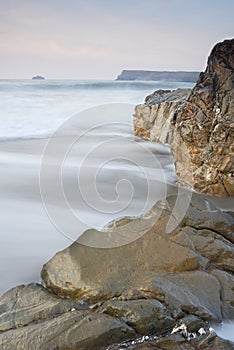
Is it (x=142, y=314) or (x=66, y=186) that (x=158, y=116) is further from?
(x=142, y=314)

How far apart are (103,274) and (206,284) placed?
61cm

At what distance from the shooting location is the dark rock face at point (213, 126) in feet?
13.8

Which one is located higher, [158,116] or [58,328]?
[158,116]

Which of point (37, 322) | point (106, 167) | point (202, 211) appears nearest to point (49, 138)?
point (106, 167)

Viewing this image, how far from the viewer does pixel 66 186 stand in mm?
5094

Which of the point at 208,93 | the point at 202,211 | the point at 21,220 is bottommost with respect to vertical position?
the point at 21,220

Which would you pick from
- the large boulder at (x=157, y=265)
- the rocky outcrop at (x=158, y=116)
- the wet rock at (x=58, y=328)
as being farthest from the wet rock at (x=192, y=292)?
the rocky outcrop at (x=158, y=116)

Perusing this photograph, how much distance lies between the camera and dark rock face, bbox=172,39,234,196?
4.20m

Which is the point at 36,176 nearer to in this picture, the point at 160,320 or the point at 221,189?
the point at 221,189

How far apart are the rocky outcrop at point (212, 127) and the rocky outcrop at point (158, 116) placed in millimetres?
3043

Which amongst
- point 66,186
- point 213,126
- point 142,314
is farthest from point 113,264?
point 66,186

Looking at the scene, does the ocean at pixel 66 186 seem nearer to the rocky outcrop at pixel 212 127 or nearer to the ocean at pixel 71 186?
the ocean at pixel 71 186

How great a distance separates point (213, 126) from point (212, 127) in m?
0.02

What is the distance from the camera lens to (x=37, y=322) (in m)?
1.85
